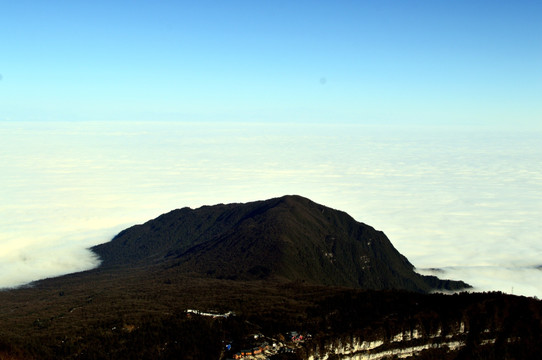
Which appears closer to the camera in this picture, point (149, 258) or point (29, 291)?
point (29, 291)

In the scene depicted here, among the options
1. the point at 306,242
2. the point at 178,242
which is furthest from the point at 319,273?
the point at 178,242

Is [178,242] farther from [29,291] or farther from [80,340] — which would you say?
[80,340]

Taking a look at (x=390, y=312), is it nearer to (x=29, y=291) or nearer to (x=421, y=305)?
(x=421, y=305)

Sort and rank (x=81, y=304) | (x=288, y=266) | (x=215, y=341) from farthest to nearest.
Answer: (x=288, y=266)
(x=81, y=304)
(x=215, y=341)

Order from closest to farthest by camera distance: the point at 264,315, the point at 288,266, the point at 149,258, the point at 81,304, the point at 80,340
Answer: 1. the point at 80,340
2. the point at 264,315
3. the point at 81,304
4. the point at 288,266
5. the point at 149,258

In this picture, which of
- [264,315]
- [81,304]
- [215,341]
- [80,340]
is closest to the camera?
[215,341]

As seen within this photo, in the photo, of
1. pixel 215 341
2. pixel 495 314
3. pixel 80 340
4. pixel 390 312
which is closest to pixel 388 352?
pixel 390 312
